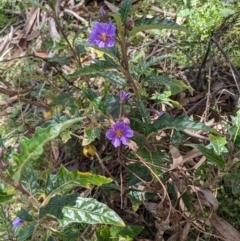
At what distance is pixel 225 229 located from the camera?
186cm

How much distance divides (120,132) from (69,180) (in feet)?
0.91

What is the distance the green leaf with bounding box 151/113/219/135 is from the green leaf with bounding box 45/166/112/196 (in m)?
0.34

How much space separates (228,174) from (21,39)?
175 cm

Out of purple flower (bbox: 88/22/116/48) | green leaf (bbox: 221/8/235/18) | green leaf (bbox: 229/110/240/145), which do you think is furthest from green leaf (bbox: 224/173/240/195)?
green leaf (bbox: 221/8/235/18)

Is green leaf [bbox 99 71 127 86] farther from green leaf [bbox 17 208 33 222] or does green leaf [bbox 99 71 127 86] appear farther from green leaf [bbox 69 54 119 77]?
green leaf [bbox 17 208 33 222]

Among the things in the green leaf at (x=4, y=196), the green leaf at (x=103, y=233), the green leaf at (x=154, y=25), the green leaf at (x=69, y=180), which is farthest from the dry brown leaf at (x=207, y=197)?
the green leaf at (x=4, y=196)

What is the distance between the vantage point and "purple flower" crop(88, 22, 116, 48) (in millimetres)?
1679

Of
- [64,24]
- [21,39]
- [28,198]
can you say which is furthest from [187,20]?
[28,198]

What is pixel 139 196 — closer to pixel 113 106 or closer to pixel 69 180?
pixel 113 106

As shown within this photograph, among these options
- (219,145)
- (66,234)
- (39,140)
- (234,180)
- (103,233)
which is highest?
(39,140)

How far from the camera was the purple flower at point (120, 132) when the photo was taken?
5.54ft

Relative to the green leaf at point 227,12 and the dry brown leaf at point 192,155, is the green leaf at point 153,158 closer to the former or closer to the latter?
the dry brown leaf at point 192,155

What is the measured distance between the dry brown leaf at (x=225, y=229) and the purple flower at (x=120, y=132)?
45 centimetres

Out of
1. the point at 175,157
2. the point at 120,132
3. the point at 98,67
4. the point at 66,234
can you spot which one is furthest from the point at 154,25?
the point at 66,234
